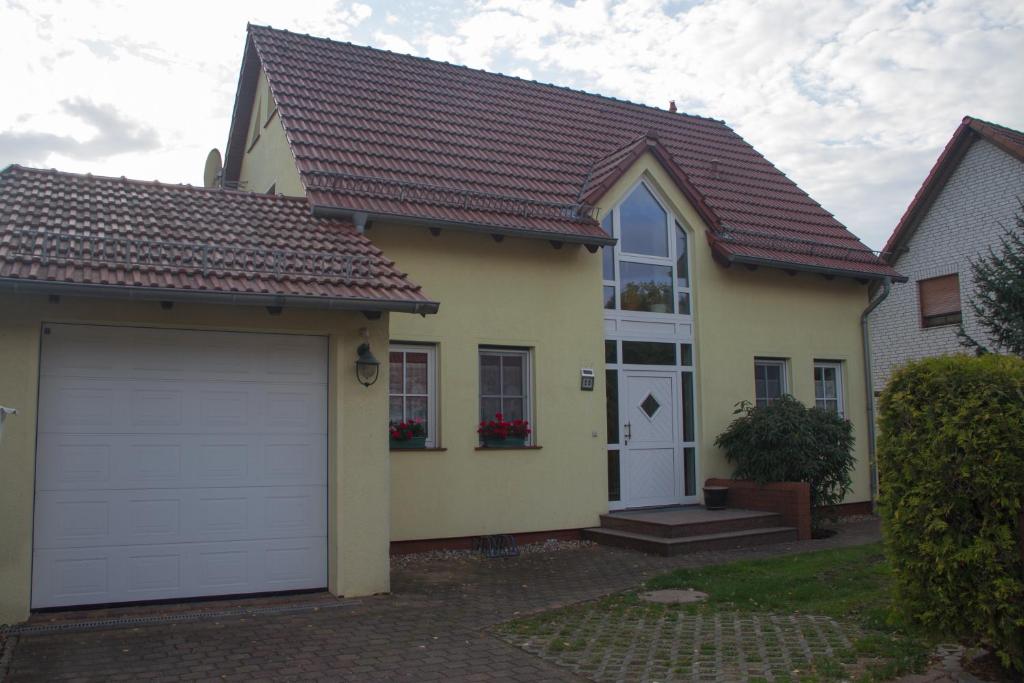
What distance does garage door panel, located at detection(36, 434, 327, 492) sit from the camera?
26.4ft

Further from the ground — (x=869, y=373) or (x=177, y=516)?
(x=869, y=373)

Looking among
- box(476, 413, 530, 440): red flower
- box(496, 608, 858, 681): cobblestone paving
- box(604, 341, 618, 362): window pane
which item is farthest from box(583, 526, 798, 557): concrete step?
box(496, 608, 858, 681): cobblestone paving

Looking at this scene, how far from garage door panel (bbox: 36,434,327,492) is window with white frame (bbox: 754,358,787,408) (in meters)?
8.22

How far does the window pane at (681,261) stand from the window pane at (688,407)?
148cm

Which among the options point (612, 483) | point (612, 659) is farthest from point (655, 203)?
point (612, 659)

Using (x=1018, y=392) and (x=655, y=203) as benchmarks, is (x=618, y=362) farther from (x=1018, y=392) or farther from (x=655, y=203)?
(x=1018, y=392)

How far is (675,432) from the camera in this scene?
13680 millimetres

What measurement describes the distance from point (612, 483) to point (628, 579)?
10.8ft

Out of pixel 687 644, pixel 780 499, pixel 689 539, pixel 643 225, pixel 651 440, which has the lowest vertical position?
pixel 687 644

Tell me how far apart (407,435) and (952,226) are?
16.1 meters

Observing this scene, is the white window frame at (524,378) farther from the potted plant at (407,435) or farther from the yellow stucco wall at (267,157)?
the yellow stucco wall at (267,157)

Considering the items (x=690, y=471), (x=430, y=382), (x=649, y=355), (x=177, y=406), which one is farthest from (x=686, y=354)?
(x=177, y=406)

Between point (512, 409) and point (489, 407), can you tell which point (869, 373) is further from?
point (489, 407)

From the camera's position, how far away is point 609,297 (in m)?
13.3
